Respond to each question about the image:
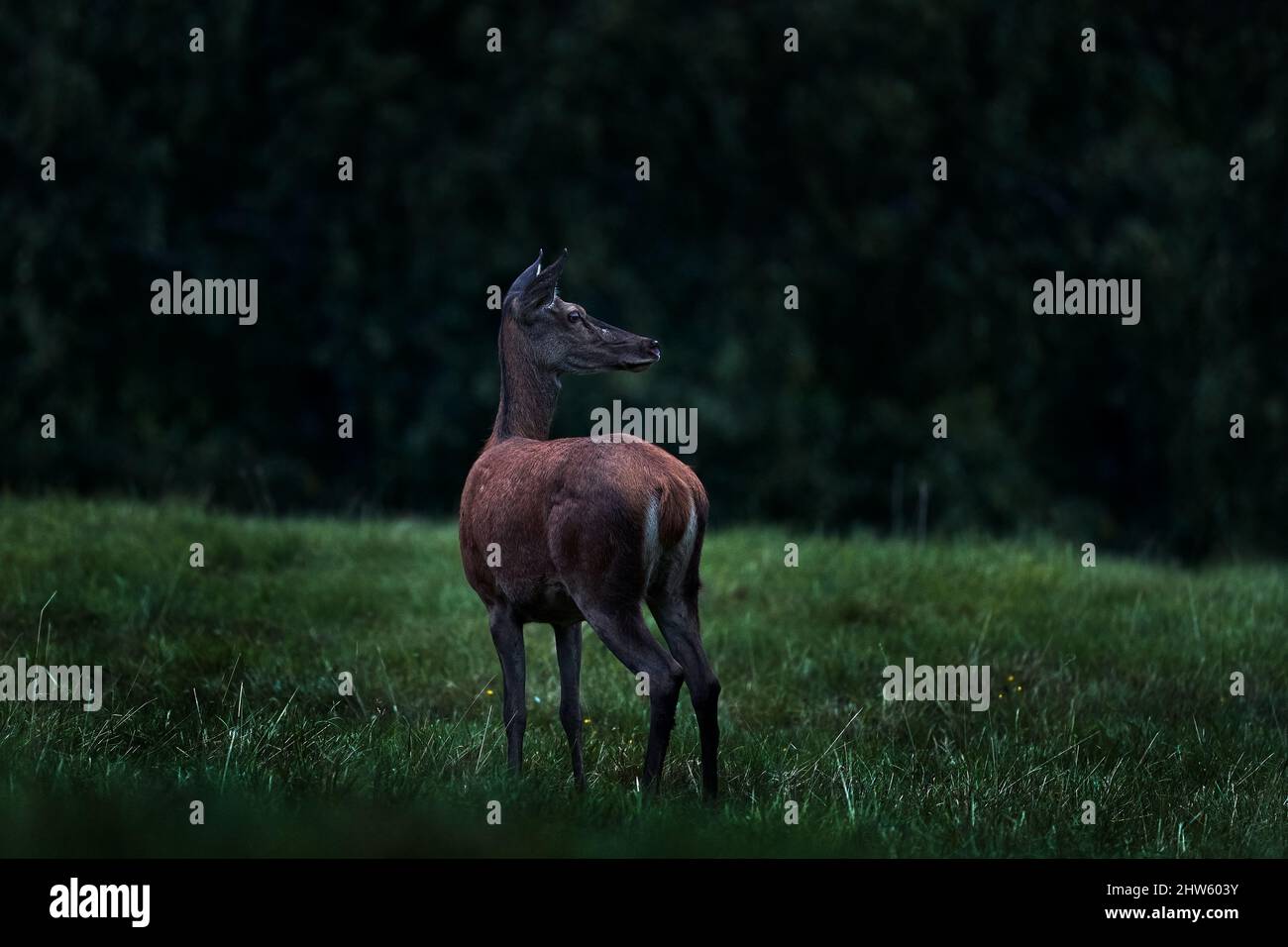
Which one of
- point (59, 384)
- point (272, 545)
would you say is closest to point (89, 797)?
point (272, 545)

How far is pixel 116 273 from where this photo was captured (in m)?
17.5

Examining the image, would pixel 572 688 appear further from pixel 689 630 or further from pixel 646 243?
pixel 646 243

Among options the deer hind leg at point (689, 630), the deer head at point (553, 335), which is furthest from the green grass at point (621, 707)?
the deer head at point (553, 335)

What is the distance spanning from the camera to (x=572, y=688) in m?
6.50

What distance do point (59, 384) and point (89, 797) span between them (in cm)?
1236

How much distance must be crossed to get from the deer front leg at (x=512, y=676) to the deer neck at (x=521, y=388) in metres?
0.93

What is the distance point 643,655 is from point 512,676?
0.68 metres

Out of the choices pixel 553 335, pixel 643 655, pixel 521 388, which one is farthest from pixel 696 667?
pixel 553 335

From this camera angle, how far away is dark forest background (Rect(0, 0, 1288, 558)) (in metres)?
17.0

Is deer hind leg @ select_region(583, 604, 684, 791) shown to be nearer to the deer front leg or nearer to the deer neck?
the deer front leg

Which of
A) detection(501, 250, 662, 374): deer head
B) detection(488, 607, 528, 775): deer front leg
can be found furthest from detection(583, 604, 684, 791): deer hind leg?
detection(501, 250, 662, 374): deer head

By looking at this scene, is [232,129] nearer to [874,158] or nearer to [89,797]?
[874,158]

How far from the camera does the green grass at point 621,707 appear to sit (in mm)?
5637

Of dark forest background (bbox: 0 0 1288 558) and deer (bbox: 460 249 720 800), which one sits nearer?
deer (bbox: 460 249 720 800)
